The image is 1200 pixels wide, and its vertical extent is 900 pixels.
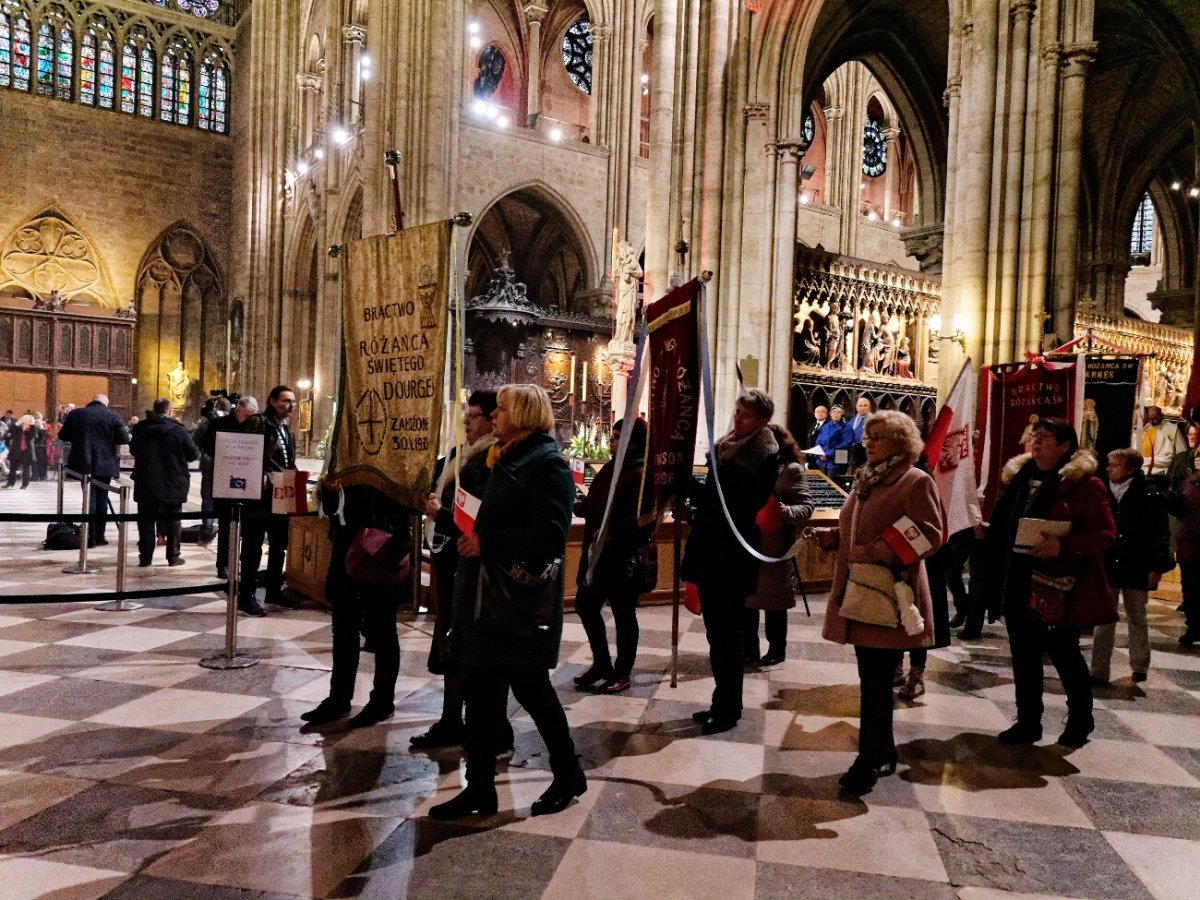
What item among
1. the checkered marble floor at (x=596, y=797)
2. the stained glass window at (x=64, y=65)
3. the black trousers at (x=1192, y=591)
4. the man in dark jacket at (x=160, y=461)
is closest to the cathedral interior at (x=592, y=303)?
the checkered marble floor at (x=596, y=797)

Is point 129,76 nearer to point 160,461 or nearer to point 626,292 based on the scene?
point 626,292

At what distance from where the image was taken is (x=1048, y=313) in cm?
1038

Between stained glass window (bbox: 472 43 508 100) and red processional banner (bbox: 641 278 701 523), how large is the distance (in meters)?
25.6

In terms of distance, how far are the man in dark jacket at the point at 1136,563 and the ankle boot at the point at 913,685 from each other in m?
1.24

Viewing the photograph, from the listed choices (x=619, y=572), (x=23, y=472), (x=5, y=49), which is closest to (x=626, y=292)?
A: (x=619, y=572)

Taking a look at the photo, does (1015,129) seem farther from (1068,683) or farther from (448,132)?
(448,132)

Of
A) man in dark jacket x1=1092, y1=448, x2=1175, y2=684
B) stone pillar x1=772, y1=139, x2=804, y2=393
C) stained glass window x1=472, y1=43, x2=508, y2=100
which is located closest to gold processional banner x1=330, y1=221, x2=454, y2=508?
man in dark jacket x1=1092, y1=448, x2=1175, y2=684

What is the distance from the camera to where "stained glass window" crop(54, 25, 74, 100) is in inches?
1064

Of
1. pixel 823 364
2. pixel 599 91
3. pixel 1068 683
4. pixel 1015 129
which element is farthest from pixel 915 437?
pixel 599 91

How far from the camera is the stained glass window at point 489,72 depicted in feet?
89.1

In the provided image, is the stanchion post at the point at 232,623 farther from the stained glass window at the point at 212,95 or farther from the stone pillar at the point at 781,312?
the stained glass window at the point at 212,95

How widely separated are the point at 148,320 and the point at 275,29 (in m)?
10.3

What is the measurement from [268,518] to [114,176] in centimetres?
2610

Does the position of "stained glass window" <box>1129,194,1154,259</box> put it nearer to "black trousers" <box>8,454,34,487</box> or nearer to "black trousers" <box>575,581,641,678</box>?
"black trousers" <box>575,581,641,678</box>
